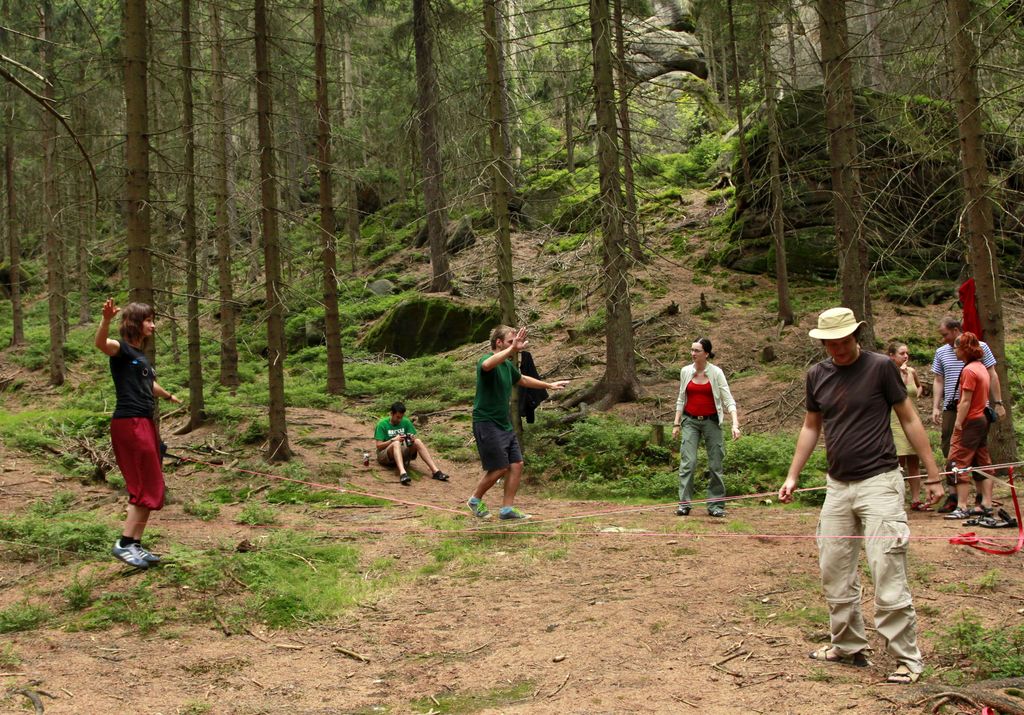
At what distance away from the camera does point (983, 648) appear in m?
4.92

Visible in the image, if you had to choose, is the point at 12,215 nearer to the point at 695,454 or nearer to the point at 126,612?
the point at 126,612

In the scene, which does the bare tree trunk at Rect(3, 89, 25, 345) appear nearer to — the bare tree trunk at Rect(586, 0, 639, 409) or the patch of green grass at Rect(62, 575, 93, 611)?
the bare tree trunk at Rect(586, 0, 639, 409)

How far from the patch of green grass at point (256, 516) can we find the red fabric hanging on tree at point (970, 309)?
8558 millimetres

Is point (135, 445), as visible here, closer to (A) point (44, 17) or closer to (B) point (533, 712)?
(B) point (533, 712)

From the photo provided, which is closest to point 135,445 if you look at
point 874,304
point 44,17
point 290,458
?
point 290,458

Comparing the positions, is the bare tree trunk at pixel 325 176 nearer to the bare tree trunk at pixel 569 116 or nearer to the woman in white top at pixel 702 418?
the bare tree trunk at pixel 569 116

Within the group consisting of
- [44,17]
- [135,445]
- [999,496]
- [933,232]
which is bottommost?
[999,496]

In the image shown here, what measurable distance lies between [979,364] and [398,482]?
7819 mm

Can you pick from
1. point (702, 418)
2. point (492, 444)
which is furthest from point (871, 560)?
point (702, 418)

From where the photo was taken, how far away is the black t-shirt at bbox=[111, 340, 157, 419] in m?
6.72

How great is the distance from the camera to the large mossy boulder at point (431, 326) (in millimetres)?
22531

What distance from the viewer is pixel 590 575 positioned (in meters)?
7.35

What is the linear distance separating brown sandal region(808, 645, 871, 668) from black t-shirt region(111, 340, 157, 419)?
5410 mm

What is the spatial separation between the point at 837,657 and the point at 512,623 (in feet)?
7.79
